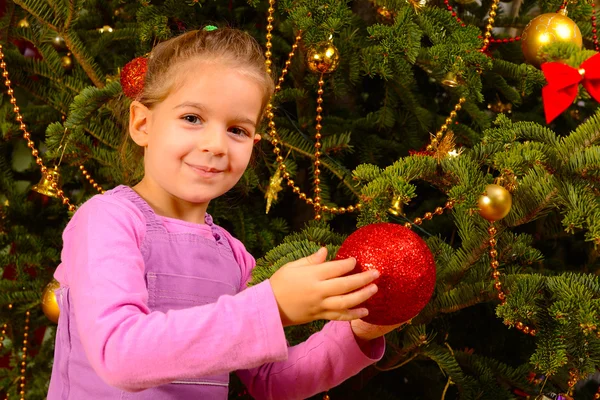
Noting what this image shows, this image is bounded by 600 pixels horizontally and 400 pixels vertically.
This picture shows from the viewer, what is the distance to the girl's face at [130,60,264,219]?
35.7 inches

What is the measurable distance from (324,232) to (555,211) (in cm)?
68

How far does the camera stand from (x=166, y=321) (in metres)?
0.74

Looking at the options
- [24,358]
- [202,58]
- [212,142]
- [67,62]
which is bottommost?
[24,358]

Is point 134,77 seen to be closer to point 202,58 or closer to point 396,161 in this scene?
point 202,58

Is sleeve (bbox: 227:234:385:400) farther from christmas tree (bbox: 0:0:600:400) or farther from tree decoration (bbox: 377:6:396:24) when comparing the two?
tree decoration (bbox: 377:6:396:24)

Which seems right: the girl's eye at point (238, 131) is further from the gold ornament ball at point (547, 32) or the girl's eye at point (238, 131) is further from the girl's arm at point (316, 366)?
the gold ornament ball at point (547, 32)

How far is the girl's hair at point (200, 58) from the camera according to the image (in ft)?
3.14

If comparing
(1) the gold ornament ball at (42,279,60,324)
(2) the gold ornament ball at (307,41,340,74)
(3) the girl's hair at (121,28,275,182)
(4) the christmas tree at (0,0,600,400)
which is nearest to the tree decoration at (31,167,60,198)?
(4) the christmas tree at (0,0,600,400)

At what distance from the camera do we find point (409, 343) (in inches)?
43.7

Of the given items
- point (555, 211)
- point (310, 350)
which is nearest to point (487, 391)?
point (310, 350)

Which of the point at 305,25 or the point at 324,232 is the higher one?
the point at 305,25

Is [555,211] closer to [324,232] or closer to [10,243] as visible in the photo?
[324,232]

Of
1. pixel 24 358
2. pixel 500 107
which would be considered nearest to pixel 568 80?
pixel 500 107

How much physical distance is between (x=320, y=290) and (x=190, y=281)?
29cm
